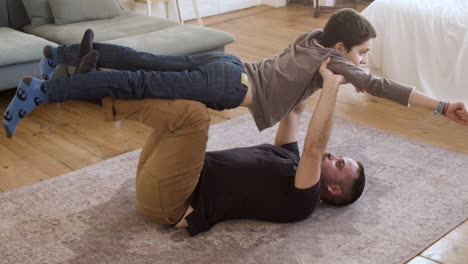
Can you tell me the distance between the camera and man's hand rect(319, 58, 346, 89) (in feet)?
6.52

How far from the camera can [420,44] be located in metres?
3.37

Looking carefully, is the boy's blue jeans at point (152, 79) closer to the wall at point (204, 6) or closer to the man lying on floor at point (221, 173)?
the man lying on floor at point (221, 173)

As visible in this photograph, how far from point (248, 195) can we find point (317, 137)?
0.37 meters

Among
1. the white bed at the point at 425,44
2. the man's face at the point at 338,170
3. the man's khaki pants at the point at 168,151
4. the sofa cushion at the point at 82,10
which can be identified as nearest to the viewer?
the man's khaki pants at the point at 168,151

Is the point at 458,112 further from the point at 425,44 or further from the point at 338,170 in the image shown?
the point at 425,44

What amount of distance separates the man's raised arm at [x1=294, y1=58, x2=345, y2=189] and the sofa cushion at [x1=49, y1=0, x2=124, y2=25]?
2.68m

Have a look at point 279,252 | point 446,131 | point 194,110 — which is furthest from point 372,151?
point 194,110

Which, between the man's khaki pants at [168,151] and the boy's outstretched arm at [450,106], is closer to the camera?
the boy's outstretched arm at [450,106]

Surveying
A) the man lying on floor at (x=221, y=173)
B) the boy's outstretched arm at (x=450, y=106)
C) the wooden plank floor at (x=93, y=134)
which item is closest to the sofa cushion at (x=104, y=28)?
the wooden plank floor at (x=93, y=134)

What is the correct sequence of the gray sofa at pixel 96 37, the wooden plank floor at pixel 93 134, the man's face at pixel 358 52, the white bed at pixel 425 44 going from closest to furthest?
1. the man's face at pixel 358 52
2. the wooden plank floor at pixel 93 134
3. the white bed at pixel 425 44
4. the gray sofa at pixel 96 37

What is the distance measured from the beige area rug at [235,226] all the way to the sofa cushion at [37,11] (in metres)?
1.85

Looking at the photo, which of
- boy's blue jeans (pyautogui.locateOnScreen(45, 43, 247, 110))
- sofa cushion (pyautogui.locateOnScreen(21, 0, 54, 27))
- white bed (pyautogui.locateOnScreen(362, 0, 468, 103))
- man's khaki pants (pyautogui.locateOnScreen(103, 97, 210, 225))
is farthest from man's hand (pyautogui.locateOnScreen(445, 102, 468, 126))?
sofa cushion (pyautogui.locateOnScreen(21, 0, 54, 27))

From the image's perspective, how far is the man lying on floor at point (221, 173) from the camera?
1.99 m

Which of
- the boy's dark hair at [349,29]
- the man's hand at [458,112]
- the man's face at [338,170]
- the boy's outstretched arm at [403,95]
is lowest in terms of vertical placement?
the man's face at [338,170]
